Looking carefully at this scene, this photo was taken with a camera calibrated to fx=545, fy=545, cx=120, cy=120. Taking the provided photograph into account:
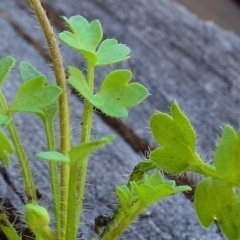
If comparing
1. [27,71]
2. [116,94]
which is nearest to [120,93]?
[116,94]

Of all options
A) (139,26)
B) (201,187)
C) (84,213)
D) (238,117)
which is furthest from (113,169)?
(139,26)

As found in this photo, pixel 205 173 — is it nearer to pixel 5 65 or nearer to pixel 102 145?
pixel 102 145

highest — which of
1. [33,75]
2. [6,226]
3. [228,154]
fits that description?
[228,154]

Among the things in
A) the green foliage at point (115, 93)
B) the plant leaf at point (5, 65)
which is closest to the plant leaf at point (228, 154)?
the green foliage at point (115, 93)

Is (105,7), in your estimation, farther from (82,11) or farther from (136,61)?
(136,61)

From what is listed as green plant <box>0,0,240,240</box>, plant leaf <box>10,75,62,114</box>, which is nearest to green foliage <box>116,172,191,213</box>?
green plant <box>0,0,240,240</box>

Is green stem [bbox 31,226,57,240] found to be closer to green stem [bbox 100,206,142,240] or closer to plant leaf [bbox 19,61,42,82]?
green stem [bbox 100,206,142,240]

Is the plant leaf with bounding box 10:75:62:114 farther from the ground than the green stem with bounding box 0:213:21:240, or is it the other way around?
the plant leaf with bounding box 10:75:62:114

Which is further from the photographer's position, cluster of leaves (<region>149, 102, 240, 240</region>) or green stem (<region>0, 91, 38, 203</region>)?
green stem (<region>0, 91, 38, 203</region>)
